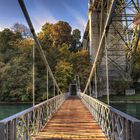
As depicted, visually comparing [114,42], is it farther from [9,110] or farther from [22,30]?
[9,110]

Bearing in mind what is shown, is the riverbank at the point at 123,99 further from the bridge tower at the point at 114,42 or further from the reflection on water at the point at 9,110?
the reflection on water at the point at 9,110

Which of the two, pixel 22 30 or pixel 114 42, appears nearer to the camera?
pixel 114 42

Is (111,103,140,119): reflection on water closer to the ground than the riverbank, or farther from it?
closer to the ground

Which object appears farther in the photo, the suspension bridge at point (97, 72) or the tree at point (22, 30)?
the tree at point (22, 30)

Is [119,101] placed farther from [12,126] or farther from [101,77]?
[12,126]

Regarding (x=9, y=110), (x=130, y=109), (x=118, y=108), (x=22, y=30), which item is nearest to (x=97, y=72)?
(x=118, y=108)

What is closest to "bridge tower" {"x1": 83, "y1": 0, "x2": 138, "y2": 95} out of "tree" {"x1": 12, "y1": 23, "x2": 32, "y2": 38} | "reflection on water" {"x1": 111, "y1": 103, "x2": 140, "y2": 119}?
"reflection on water" {"x1": 111, "y1": 103, "x2": 140, "y2": 119}

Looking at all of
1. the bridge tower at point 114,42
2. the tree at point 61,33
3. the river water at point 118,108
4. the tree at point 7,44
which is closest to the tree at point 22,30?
the tree at point 7,44

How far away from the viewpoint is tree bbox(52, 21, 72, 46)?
49562mm

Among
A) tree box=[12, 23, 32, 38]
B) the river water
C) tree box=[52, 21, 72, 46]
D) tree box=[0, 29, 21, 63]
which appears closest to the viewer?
the river water

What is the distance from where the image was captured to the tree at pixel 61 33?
49562 mm

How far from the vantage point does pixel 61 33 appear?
50.6 meters

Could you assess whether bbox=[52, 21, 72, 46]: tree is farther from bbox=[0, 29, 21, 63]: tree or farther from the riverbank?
the riverbank

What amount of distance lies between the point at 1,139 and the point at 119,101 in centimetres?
3107
